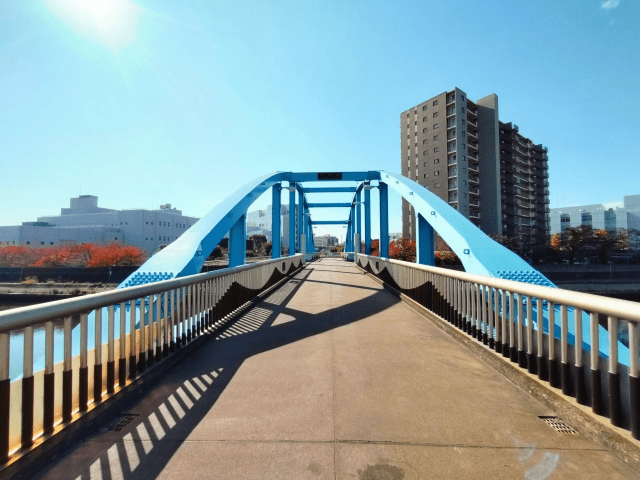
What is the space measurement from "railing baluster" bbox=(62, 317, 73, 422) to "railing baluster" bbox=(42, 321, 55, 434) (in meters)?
0.08

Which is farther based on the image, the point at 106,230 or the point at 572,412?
the point at 106,230

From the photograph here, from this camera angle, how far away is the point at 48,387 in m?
1.79

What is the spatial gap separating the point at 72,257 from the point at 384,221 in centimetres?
3819

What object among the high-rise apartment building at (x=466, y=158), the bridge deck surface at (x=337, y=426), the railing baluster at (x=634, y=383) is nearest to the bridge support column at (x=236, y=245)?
the bridge deck surface at (x=337, y=426)

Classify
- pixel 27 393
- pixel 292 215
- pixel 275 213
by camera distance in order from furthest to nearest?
pixel 292 215 < pixel 275 213 < pixel 27 393

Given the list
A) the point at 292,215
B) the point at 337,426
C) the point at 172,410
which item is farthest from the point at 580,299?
the point at 292,215

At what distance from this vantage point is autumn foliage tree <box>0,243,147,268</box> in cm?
3347

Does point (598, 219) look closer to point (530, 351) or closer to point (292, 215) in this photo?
point (292, 215)

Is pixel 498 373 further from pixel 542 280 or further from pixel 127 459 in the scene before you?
pixel 127 459

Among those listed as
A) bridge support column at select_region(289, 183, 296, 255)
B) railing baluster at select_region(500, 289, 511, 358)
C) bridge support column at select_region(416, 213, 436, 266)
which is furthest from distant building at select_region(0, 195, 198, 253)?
railing baluster at select_region(500, 289, 511, 358)

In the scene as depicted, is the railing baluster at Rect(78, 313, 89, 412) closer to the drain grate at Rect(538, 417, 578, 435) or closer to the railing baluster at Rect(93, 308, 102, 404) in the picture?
the railing baluster at Rect(93, 308, 102, 404)

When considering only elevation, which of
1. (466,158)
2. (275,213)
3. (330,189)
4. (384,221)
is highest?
(466,158)

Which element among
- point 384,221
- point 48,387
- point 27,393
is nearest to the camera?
point 27,393

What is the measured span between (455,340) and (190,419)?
10.6 feet
